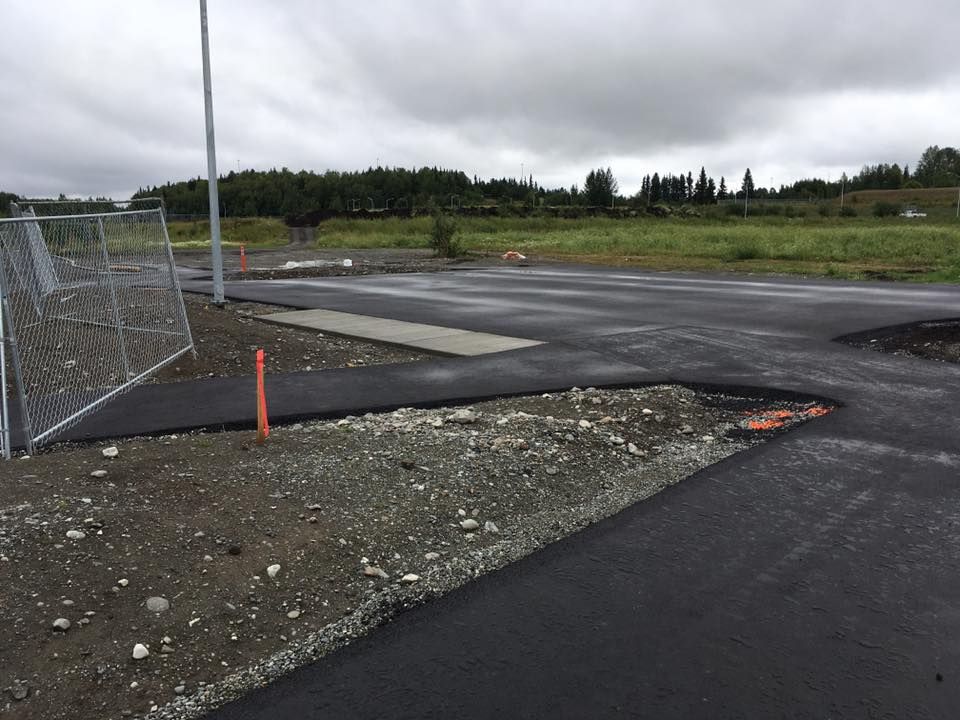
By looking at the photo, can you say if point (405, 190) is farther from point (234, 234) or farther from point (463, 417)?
point (463, 417)

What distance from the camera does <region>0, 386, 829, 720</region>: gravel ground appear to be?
3771 millimetres

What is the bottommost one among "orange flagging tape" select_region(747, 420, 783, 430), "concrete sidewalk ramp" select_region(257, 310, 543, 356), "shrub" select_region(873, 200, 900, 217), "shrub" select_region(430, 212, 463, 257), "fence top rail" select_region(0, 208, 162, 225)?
"orange flagging tape" select_region(747, 420, 783, 430)

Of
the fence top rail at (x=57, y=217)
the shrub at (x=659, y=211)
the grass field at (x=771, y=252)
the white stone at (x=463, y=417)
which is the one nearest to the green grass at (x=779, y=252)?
the grass field at (x=771, y=252)

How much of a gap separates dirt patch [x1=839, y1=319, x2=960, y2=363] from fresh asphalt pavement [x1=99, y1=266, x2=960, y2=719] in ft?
7.70

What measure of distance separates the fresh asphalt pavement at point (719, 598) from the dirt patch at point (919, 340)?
7.70 ft

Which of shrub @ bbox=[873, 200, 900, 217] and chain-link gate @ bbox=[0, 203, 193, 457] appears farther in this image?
shrub @ bbox=[873, 200, 900, 217]

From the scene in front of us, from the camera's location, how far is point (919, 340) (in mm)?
12812

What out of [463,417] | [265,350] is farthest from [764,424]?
[265,350]

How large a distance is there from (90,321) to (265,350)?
3.05 meters

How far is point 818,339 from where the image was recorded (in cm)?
1292

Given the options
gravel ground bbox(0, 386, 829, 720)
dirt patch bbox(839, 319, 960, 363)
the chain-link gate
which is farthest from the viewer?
dirt patch bbox(839, 319, 960, 363)

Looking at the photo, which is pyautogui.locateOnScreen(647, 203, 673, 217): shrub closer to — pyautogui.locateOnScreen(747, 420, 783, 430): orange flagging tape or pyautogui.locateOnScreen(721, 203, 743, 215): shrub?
pyautogui.locateOnScreen(721, 203, 743, 215): shrub

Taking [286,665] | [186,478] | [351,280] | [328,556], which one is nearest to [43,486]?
[186,478]

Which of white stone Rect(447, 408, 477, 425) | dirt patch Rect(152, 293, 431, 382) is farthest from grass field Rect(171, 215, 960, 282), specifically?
white stone Rect(447, 408, 477, 425)
